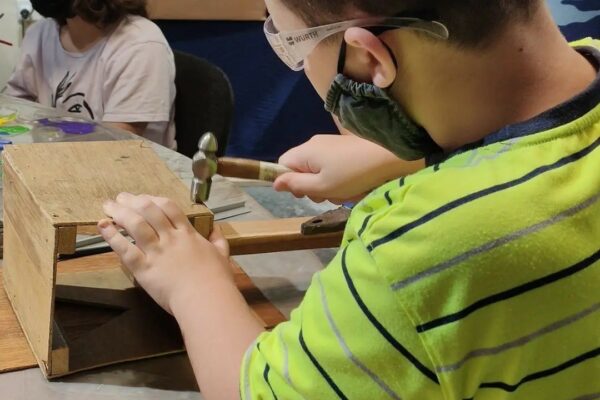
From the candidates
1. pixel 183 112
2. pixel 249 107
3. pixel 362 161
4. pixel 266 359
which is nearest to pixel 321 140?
pixel 362 161

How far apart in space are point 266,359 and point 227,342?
97 millimetres

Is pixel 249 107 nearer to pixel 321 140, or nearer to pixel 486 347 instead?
pixel 321 140

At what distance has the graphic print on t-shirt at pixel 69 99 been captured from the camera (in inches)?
70.0

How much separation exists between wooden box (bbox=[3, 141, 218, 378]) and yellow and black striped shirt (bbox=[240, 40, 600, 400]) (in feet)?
1.01

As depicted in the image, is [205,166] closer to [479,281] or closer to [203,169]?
[203,169]

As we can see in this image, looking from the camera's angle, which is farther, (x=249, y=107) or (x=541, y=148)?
(x=249, y=107)

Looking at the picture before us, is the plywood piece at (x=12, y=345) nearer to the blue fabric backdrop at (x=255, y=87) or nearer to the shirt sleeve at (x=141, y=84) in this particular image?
the shirt sleeve at (x=141, y=84)

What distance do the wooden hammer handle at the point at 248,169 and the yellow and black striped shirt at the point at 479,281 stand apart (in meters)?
0.37

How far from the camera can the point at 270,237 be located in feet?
3.03

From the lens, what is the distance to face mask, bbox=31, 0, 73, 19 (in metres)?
1.77

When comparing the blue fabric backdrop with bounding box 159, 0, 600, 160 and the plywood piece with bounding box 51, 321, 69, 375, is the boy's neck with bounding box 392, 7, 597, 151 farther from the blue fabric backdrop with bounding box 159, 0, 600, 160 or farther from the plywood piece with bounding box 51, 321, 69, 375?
the blue fabric backdrop with bounding box 159, 0, 600, 160

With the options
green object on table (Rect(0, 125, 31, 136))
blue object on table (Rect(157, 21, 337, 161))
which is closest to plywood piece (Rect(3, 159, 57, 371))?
green object on table (Rect(0, 125, 31, 136))

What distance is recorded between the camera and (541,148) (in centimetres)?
48

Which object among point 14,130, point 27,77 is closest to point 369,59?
point 14,130
